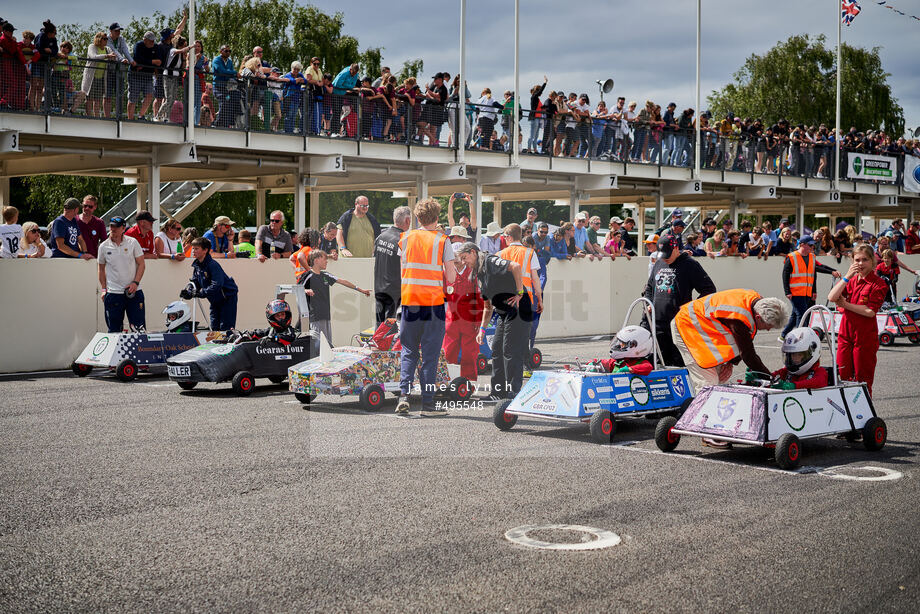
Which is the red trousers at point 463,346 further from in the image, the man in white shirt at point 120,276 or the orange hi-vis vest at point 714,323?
the man in white shirt at point 120,276

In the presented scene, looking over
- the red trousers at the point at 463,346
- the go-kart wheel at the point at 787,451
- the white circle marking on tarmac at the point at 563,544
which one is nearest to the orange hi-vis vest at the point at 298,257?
the red trousers at the point at 463,346

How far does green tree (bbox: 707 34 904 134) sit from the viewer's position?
54469mm

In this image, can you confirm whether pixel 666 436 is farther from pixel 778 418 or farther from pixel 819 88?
pixel 819 88

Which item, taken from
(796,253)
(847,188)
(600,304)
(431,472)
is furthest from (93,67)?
(847,188)

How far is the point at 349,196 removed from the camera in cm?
3731

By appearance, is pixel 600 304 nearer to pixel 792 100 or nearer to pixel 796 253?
pixel 796 253

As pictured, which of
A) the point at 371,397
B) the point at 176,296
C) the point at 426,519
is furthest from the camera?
the point at 176,296

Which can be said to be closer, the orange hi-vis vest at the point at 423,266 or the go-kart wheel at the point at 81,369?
the orange hi-vis vest at the point at 423,266

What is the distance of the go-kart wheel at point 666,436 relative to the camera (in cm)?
844

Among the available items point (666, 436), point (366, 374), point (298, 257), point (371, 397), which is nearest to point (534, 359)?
point (298, 257)

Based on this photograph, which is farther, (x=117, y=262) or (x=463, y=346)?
(x=117, y=262)

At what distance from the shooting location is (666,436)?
844 centimetres

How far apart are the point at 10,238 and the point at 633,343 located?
32.8ft

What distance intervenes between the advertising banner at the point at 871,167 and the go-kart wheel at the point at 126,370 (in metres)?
31.0
